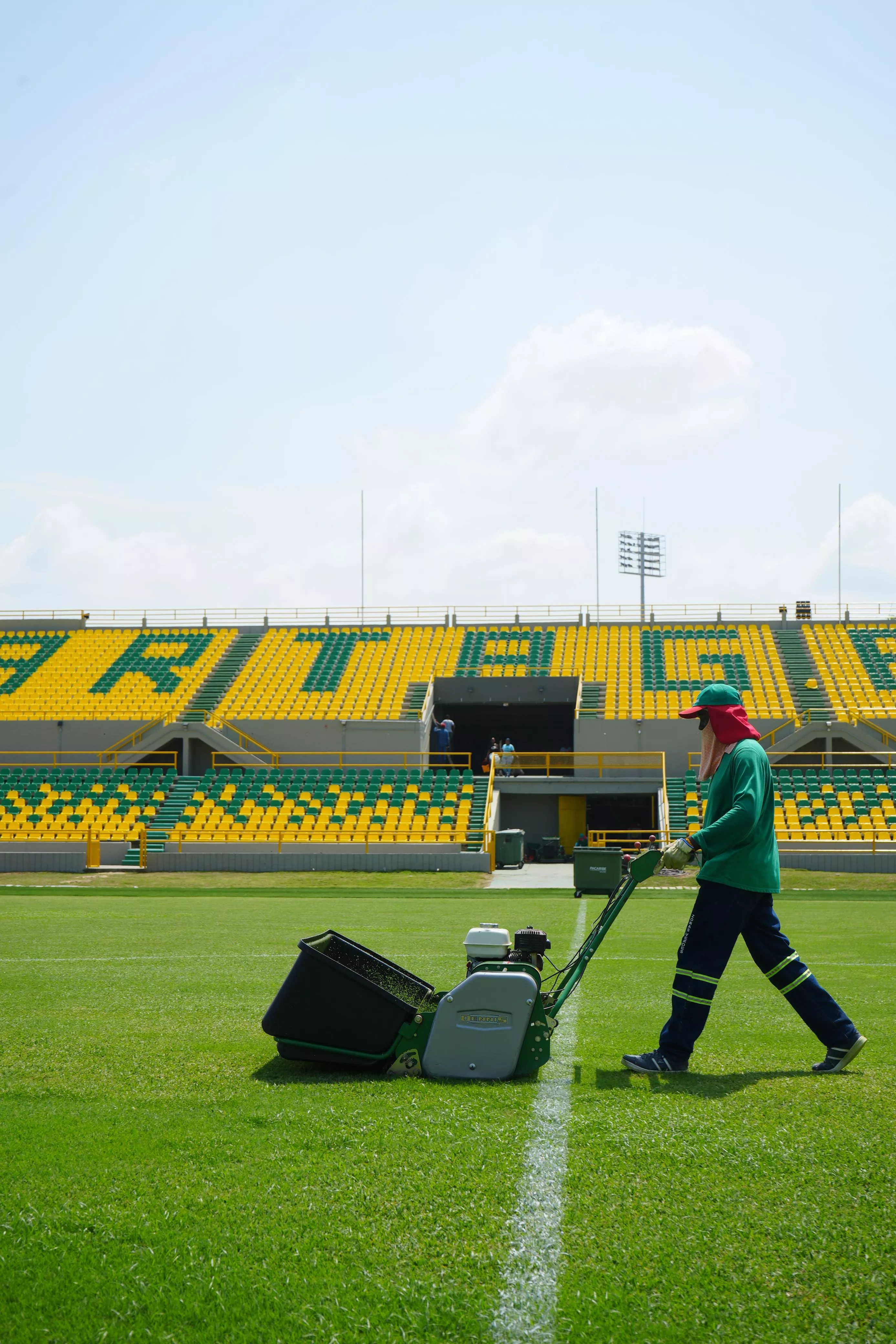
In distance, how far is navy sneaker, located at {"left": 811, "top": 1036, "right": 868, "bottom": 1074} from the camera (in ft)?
17.2

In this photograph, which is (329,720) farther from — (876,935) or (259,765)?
(876,935)

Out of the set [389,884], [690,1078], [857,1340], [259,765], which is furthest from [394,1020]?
[259,765]

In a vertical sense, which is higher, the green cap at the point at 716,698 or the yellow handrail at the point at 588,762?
the green cap at the point at 716,698

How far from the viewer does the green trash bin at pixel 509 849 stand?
92.2 ft

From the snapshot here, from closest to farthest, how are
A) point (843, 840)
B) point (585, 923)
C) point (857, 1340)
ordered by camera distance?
point (857, 1340) → point (585, 923) → point (843, 840)

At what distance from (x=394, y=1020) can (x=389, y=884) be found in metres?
18.9

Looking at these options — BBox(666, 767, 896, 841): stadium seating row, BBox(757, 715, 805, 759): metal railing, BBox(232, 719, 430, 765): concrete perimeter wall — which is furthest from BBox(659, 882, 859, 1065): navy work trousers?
BBox(232, 719, 430, 765): concrete perimeter wall

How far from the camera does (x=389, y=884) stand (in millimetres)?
23875

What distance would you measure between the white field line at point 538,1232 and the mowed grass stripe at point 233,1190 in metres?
0.05

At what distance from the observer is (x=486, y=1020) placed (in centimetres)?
517

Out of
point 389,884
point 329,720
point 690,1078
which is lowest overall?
point 389,884

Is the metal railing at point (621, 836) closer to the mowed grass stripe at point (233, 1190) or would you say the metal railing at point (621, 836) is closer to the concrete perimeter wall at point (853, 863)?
the concrete perimeter wall at point (853, 863)

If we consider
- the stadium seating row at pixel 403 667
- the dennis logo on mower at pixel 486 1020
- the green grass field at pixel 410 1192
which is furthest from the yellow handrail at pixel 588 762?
the dennis logo on mower at pixel 486 1020

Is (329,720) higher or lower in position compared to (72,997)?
higher
